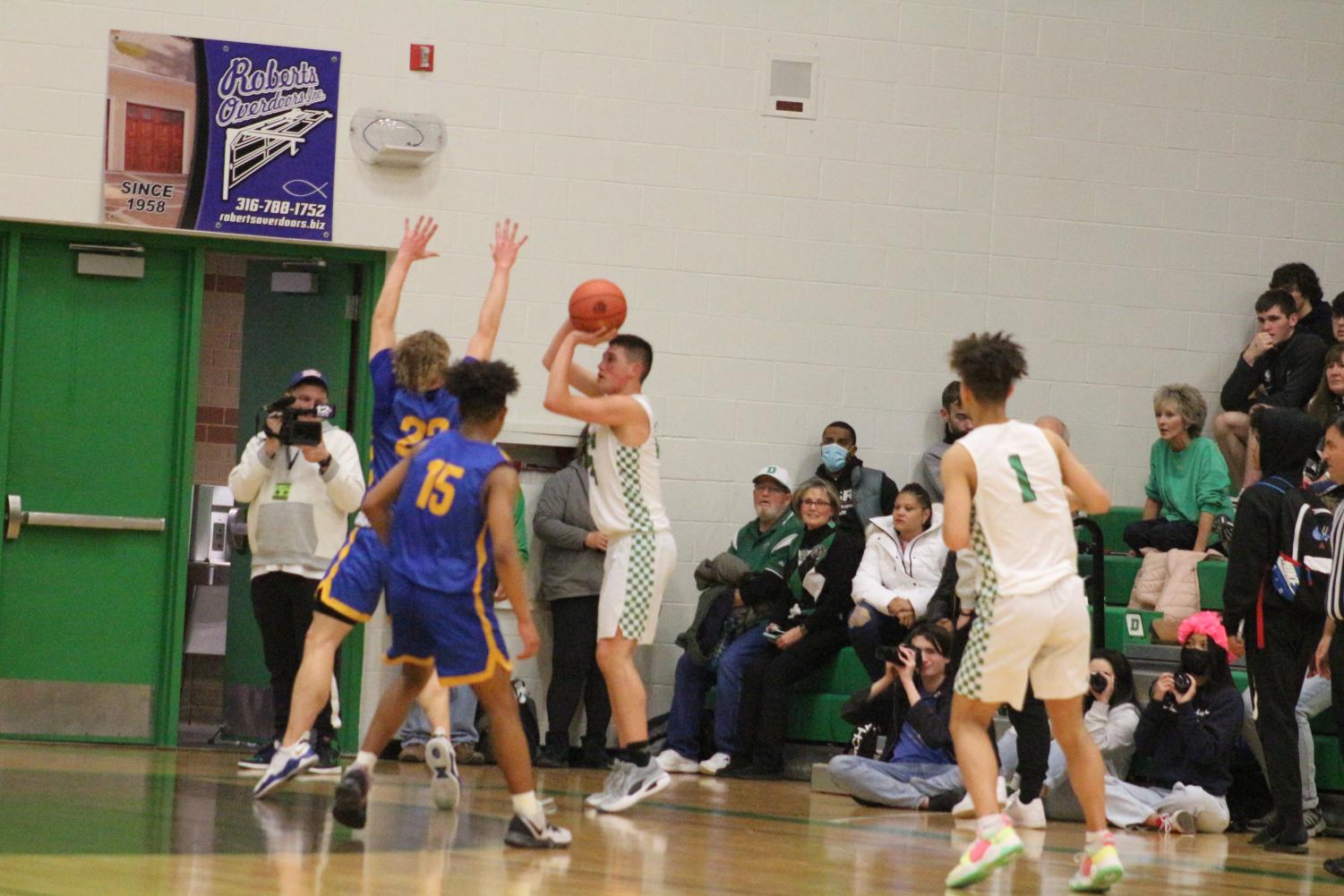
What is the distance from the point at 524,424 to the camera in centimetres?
913

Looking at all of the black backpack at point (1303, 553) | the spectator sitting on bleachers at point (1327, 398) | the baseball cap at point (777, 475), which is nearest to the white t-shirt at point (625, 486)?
the black backpack at point (1303, 553)

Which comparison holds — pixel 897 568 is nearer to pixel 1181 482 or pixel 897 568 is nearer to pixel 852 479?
pixel 852 479

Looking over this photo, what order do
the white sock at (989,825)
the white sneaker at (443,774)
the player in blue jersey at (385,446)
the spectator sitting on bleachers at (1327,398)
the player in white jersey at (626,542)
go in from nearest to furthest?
the white sock at (989,825), the player in blue jersey at (385,446), the white sneaker at (443,774), the player in white jersey at (626,542), the spectator sitting on bleachers at (1327,398)

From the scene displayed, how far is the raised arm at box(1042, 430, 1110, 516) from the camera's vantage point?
4.87 metres

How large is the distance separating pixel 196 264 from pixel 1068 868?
5511 millimetres

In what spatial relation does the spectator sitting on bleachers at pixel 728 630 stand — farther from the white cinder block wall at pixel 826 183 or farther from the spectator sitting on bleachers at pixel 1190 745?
the spectator sitting on bleachers at pixel 1190 745

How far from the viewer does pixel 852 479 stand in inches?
364

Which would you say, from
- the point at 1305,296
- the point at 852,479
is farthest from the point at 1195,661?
the point at 1305,296

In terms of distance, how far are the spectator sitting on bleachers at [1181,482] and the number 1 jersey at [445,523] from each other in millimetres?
4988

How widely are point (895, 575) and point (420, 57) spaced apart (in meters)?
3.63

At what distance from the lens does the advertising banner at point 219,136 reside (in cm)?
864

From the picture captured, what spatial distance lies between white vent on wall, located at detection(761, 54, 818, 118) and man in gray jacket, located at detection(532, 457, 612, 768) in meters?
2.26

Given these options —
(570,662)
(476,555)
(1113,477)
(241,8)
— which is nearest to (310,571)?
(570,662)

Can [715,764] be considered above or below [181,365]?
below
